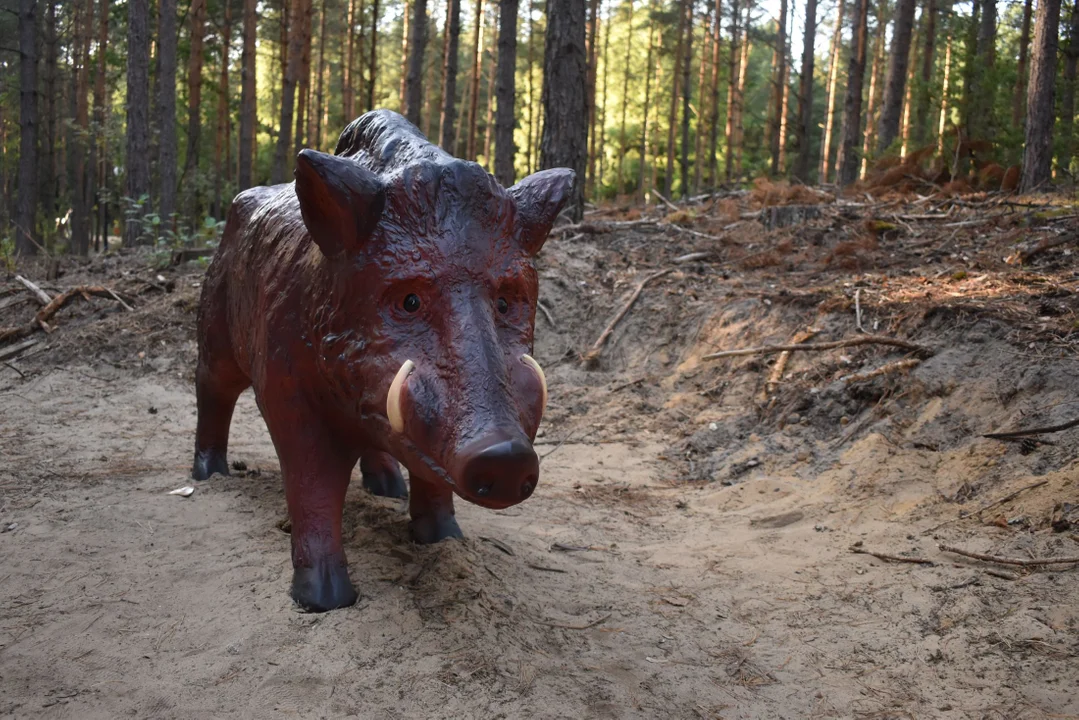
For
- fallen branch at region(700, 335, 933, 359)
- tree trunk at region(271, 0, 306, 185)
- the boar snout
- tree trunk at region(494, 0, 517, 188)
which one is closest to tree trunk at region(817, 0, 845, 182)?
tree trunk at region(271, 0, 306, 185)

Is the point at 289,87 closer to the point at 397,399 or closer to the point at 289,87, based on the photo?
the point at 289,87

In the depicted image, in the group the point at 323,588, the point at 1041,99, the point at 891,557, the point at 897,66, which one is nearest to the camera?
the point at 323,588

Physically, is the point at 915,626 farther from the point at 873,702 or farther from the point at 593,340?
the point at 593,340

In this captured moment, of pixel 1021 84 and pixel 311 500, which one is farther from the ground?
pixel 1021 84

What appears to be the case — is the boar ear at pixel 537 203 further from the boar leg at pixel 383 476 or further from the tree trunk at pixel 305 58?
the tree trunk at pixel 305 58

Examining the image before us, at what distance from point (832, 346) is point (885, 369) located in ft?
1.90

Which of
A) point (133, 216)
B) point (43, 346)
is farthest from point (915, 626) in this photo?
point (133, 216)

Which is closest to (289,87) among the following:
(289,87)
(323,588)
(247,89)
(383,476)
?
(289,87)

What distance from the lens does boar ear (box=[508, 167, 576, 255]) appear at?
326 centimetres

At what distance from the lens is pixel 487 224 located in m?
3.07

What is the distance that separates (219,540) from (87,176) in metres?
29.7

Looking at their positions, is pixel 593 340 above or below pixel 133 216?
below

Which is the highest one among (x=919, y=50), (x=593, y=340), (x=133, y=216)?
(x=919, y=50)

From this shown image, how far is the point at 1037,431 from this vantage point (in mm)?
4137
